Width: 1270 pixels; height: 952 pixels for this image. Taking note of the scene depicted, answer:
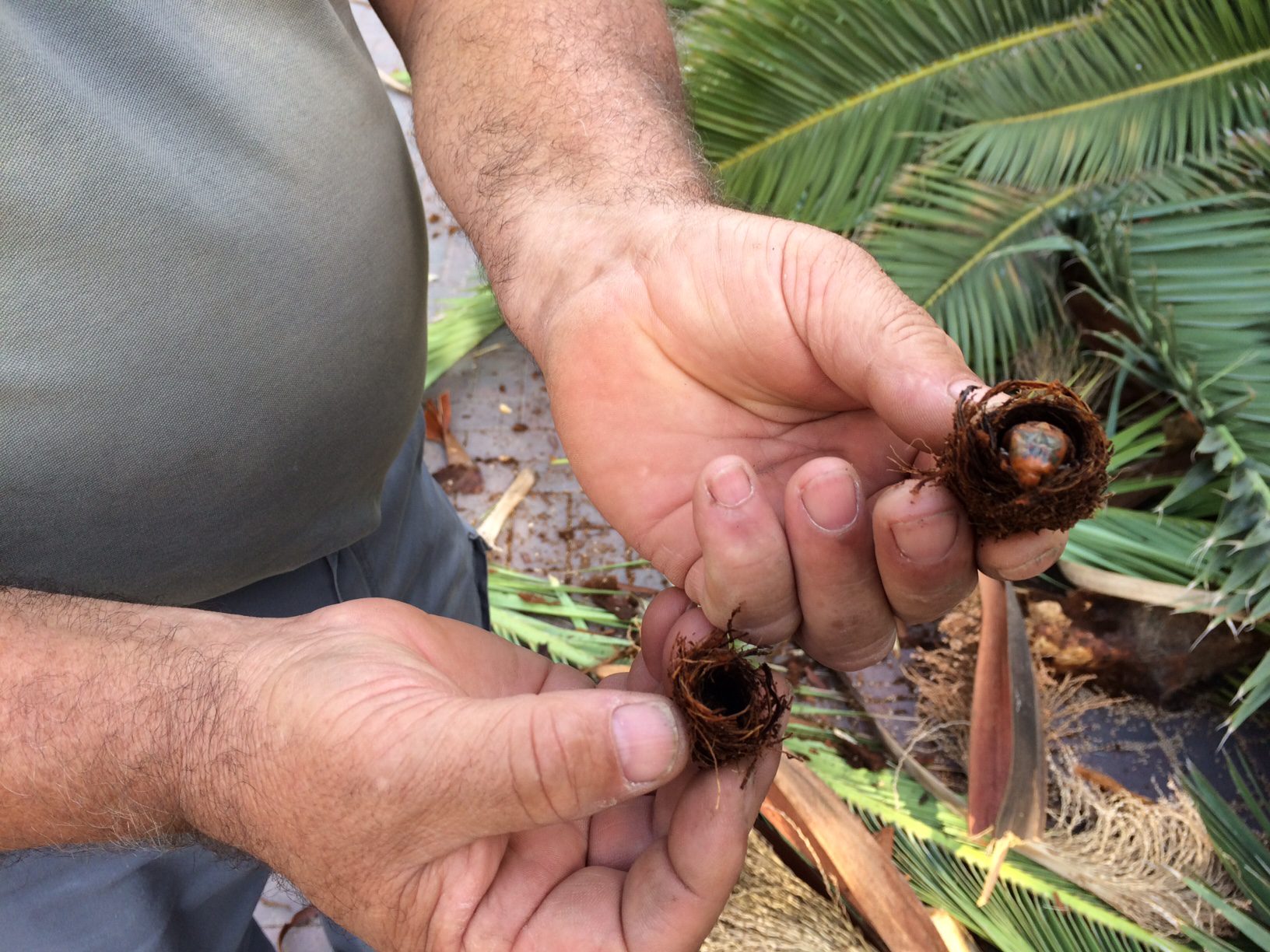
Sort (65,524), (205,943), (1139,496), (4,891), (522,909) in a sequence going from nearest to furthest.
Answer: (522,909), (65,524), (4,891), (205,943), (1139,496)

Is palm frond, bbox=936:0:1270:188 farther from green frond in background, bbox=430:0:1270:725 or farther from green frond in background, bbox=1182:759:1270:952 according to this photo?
green frond in background, bbox=1182:759:1270:952

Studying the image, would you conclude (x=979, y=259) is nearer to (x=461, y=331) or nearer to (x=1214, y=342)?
(x=1214, y=342)


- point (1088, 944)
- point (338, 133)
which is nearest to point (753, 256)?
point (338, 133)

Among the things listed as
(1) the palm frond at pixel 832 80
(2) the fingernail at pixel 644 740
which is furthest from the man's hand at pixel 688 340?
(1) the palm frond at pixel 832 80

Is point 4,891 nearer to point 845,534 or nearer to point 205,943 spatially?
point 205,943

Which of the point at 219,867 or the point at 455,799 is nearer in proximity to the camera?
the point at 455,799

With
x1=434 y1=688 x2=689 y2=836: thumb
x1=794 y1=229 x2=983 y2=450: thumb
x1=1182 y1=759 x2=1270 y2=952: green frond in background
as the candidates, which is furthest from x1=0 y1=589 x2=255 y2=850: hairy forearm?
x1=1182 y1=759 x2=1270 y2=952: green frond in background

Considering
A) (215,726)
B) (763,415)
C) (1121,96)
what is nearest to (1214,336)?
(1121,96)
